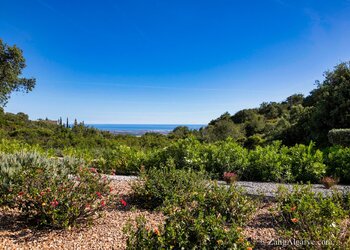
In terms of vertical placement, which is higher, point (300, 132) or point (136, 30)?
point (136, 30)

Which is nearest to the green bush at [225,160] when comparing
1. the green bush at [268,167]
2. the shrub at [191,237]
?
the green bush at [268,167]

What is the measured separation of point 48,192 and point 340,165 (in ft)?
18.6

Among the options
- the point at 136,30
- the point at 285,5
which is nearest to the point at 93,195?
the point at 285,5

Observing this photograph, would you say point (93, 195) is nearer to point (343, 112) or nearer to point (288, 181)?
point (288, 181)

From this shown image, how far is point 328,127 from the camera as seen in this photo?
1261 cm

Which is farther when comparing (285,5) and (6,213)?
(285,5)

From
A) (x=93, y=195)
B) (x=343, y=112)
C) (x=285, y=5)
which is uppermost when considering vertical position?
(x=285, y=5)

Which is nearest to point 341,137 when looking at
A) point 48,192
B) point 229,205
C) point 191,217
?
point 229,205

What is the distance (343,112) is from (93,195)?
42.9ft

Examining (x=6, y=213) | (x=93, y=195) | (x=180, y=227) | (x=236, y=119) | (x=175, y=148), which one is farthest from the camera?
(x=236, y=119)

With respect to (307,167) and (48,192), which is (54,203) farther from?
(307,167)

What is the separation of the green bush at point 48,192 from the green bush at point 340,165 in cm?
480

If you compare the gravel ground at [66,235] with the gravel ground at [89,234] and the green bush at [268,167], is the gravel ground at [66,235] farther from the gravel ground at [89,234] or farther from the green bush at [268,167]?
the green bush at [268,167]

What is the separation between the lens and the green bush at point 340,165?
207 inches
